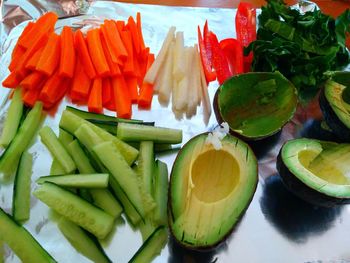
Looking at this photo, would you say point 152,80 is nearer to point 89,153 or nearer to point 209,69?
point 209,69

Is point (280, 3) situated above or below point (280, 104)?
above

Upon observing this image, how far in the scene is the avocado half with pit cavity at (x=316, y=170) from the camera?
1.01 metres

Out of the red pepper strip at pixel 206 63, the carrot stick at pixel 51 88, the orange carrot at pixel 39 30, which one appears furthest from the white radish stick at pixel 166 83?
the orange carrot at pixel 39 30

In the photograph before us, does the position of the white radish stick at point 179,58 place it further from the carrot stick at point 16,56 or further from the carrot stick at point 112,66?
the carrot stick at point 16,56

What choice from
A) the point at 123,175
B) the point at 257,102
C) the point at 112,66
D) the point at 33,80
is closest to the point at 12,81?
the point at 33,80

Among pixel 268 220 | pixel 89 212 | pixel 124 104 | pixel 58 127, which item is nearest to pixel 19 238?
pixel 89 212

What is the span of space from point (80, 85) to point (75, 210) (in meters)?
0.51

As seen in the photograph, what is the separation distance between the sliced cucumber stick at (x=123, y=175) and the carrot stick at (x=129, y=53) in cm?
41

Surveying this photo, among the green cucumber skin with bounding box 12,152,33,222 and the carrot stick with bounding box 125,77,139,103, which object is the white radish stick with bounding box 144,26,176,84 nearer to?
the carrot stick with bounding box 125,77,139,103

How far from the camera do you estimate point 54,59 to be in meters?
1.34

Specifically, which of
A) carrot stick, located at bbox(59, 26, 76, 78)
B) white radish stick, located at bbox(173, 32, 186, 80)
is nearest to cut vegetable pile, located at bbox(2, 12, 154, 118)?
carrot stick, located at bbox(59, 26, 76, 78)

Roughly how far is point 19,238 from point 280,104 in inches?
34.6

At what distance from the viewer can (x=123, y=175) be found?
1.03 metres

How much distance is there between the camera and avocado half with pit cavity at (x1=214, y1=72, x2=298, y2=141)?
124 centimetres
